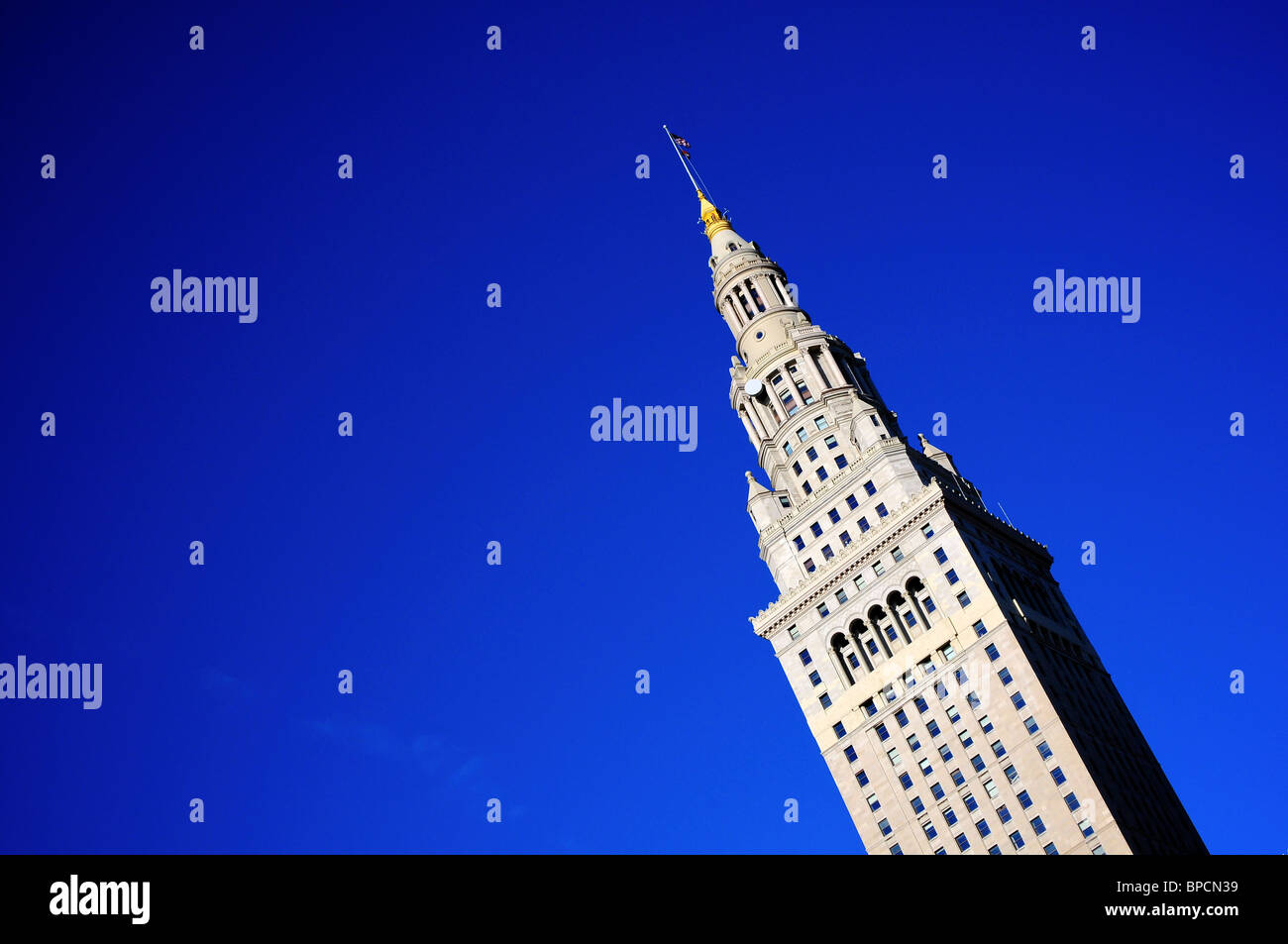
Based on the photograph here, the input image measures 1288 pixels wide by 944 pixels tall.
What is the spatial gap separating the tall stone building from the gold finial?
2273cm

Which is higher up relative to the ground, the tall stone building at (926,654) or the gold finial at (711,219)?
the gold finial at (711,219)

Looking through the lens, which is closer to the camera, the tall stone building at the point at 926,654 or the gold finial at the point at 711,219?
the tall stone building at the point at 926,654

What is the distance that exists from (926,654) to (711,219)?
2480 inches

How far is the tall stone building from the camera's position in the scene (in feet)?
314

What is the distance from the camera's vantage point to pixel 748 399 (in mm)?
131875

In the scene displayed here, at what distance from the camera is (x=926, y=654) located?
105m

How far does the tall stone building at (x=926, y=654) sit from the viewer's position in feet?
314

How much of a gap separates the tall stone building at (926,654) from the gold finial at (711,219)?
22.7m

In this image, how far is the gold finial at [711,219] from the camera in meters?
147

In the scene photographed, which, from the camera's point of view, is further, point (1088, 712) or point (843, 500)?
point (843, 500)
